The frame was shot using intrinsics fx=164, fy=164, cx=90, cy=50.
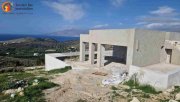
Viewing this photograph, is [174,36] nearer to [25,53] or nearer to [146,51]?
[146,51]

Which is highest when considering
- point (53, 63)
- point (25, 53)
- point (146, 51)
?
point (146, 51)

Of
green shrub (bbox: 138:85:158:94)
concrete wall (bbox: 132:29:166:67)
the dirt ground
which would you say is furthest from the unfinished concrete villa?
the dirt ground

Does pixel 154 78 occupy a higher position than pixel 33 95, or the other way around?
pixel 154 78

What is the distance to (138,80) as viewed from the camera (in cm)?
1239

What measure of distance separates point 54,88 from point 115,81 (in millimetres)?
4703

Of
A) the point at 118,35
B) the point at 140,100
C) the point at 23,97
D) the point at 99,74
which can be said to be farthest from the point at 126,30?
the point at 23,97

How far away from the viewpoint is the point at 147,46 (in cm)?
1625

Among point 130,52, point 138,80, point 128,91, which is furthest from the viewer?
point 130,52

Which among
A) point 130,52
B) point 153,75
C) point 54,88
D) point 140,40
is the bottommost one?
point 54,88

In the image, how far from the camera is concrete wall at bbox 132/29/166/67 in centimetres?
1504

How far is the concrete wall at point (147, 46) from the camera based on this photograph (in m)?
15.0

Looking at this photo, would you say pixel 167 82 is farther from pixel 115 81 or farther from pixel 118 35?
pixel 118 35

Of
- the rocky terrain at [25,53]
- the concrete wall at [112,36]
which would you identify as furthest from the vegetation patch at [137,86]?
the rocky terrain at [25,53]

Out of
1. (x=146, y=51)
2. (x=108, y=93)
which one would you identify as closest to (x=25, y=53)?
(x=146, y=51)
